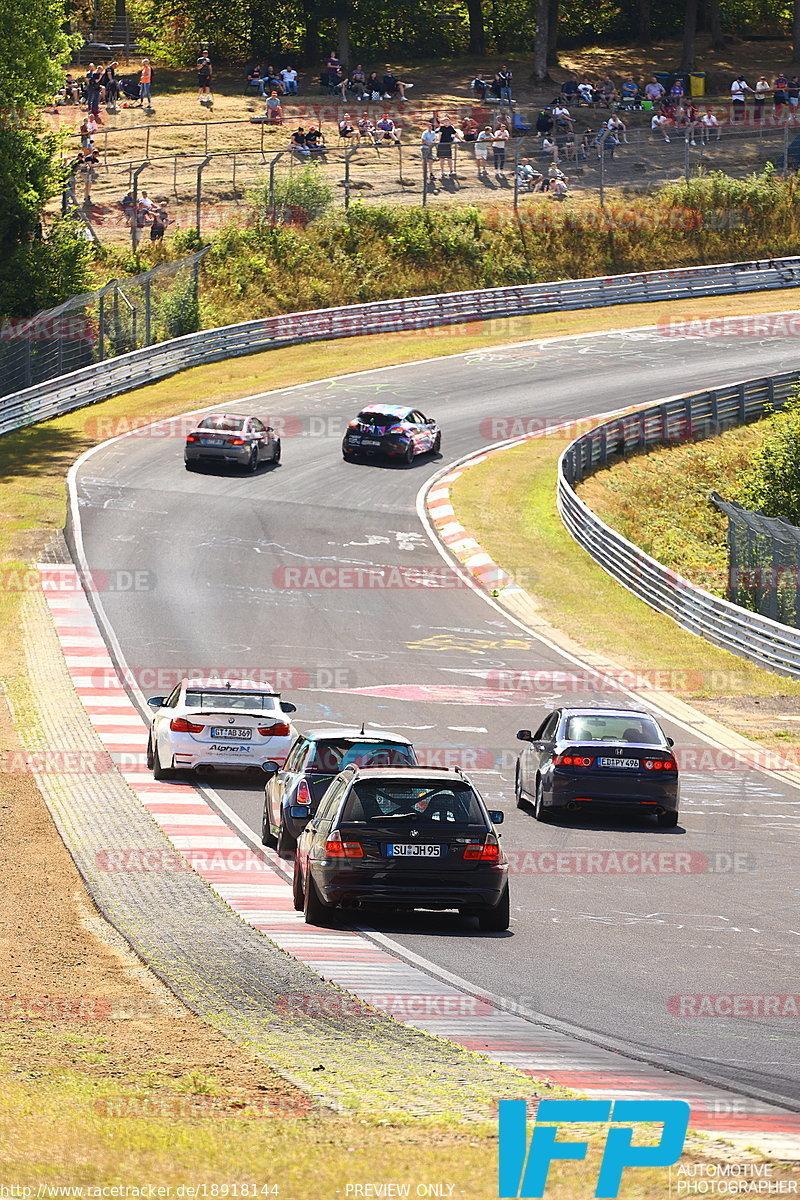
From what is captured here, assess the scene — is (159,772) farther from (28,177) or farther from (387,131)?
(387,131)

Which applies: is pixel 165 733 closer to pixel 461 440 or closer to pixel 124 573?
pixel 124 573

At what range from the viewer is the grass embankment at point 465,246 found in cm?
6256

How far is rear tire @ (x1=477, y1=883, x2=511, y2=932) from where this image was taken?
13.3 meters

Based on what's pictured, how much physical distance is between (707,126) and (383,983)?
6996cm

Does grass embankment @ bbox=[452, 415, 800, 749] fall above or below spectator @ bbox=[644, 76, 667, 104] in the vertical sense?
below

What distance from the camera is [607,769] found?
18.9 m

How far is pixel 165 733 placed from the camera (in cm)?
2031

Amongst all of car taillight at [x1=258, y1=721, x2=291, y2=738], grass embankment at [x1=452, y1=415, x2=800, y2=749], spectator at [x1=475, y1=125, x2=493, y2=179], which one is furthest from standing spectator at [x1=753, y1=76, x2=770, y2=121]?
car taillight at [x1=258, y1=721, x2=291, y2=738]

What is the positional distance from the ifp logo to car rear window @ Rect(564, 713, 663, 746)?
12.1 meters

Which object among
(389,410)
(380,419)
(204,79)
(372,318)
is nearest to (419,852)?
(380,419)

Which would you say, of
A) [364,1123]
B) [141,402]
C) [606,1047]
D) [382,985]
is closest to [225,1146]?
[364,1123]

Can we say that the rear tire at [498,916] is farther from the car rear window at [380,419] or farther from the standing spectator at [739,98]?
the standing spectator at [739,98]

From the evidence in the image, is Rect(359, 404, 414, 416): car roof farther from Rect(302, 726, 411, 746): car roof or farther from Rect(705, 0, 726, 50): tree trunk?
Rect(705, 0, 726, 50): tree trunk

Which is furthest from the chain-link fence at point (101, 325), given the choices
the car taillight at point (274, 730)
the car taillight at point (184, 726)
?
the car taillight at point (274, 730)
